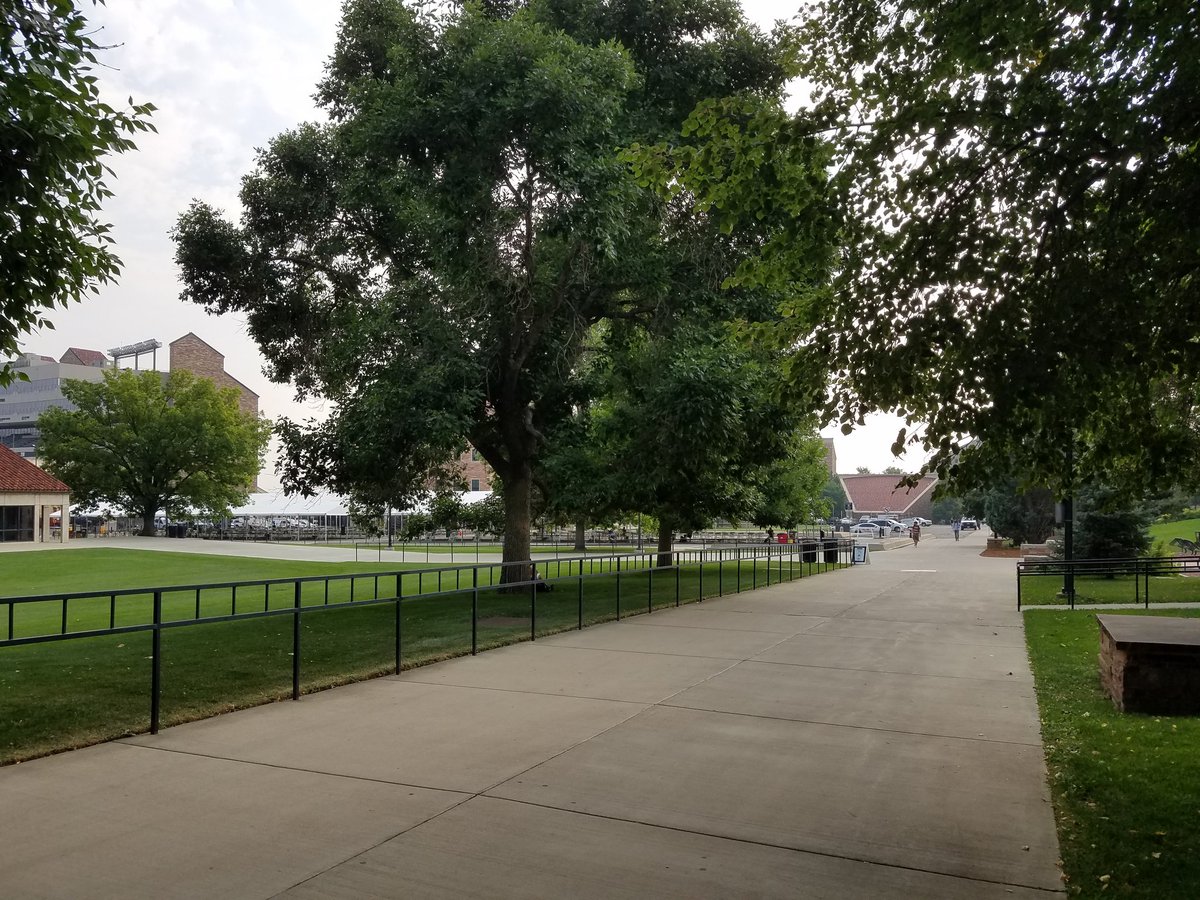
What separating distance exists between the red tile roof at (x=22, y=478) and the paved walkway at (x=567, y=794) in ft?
161

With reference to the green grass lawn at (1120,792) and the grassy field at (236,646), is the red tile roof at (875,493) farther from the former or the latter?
the green grass lawn at (1120,792)

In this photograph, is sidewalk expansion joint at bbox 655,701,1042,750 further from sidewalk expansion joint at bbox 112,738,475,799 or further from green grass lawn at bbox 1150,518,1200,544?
green grass lawn at bbox 1150,518,1200,544

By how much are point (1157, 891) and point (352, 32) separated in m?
19.8

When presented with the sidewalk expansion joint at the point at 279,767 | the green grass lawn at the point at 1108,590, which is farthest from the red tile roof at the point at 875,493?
the sidewalk expansion joint at the point at 279,767

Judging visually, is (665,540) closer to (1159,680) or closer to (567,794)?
(1159,680)

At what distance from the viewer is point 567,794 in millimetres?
5695

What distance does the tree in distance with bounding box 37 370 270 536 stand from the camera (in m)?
59.9

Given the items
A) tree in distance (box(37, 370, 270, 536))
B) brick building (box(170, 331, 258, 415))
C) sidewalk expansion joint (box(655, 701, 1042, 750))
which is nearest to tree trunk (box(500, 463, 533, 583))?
sidewalk expansion joint (box(655, 701, 1042, 750))

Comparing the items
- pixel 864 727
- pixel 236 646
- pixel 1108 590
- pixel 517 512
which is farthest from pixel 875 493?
pixel 864 727

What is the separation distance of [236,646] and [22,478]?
151 feet

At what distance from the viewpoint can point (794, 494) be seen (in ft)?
103

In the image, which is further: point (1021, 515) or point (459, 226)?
point (1021, 515)

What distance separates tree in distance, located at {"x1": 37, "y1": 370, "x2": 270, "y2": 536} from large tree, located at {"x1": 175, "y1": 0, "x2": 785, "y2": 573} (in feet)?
138

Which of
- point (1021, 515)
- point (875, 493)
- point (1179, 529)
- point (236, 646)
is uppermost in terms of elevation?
point (875, 493)
